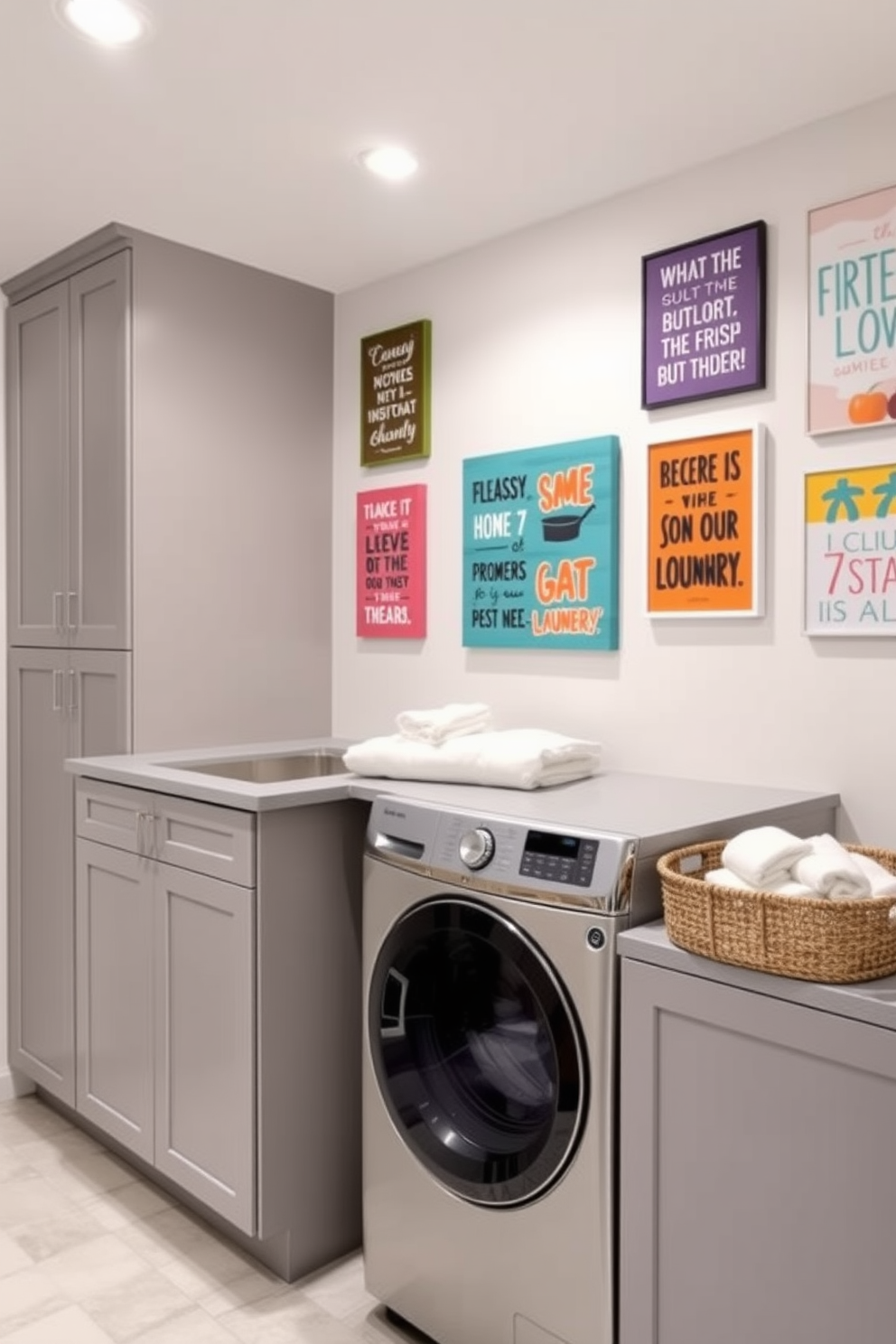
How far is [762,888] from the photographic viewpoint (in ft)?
5.22

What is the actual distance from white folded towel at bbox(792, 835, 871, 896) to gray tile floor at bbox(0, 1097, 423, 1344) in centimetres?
129

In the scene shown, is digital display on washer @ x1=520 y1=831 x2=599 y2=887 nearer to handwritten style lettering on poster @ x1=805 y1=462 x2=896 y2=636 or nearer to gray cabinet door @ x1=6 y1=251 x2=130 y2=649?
handwritten style lettering on poster @ x1=805 y1=462 x2=896 y2=636

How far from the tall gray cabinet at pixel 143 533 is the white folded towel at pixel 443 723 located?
76 centimetres

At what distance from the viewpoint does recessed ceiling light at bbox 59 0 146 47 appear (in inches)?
70.0

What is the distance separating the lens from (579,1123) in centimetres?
175

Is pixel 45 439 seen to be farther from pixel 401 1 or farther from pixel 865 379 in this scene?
pixel 865 379

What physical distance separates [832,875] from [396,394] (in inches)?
79.2

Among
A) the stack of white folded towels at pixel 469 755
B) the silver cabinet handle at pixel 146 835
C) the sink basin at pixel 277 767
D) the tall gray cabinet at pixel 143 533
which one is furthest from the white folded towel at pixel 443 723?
the tall gray cabinet at pixel 143 533

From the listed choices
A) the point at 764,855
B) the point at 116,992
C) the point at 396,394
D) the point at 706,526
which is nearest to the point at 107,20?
the point at 396,394

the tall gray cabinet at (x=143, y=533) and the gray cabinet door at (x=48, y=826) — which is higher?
the tall gray cabinet at (x=143, y=533)

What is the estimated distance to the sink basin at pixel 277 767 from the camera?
2.78 m

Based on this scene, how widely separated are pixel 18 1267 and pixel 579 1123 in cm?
139

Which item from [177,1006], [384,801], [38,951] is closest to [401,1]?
[384,801]

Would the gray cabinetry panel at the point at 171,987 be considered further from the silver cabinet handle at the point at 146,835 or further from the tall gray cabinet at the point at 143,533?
the tall gray cabinet at the point at 143,533
